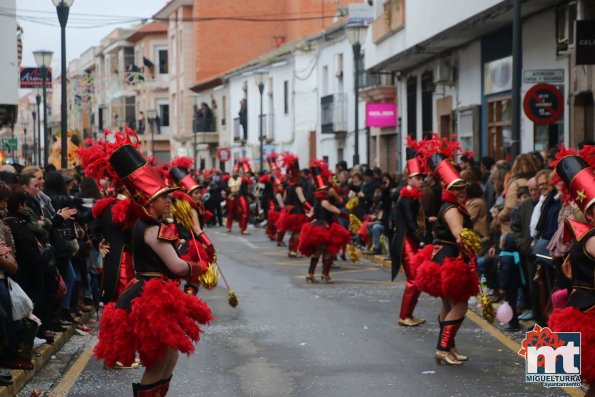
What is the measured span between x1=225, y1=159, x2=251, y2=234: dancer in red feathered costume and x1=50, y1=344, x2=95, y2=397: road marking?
2146 cm

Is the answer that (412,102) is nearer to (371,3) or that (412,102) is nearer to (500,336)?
(371,3)

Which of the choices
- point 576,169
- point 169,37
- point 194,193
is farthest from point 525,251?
point 169,37

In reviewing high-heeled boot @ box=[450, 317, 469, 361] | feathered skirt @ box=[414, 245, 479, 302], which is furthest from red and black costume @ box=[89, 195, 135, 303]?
high-heeled boot @ box=[450, 317, 469, 361]

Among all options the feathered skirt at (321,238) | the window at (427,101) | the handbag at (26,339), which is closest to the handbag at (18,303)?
the handbag at (26,339)

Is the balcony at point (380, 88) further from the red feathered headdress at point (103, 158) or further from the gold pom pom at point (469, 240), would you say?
the red feathered headdress at point (103, 158)

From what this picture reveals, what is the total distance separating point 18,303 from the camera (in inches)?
355

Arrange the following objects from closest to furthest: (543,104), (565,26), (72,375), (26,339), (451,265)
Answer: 1. (26,339)
2. (72,375)
3. (451,265)
4. (543,104)
5. (565,26)

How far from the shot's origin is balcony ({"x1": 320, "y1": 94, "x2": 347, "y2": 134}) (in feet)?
137

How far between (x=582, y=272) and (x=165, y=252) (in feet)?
8.87

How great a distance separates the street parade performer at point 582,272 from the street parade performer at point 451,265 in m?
3.40

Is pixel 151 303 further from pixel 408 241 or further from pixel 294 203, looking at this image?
pixel 294 203

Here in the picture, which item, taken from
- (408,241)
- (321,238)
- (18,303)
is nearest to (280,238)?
(321,238)

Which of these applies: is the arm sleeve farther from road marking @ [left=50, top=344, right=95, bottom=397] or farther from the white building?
the white building

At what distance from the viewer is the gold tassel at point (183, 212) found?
13.3 meters
